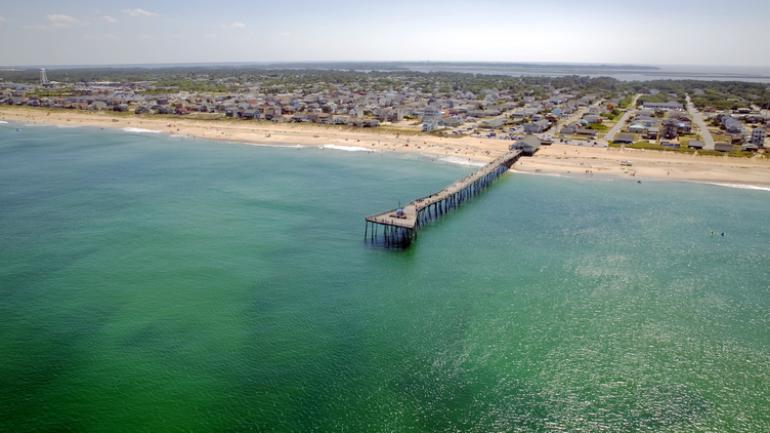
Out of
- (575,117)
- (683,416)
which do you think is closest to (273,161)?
(683,416)

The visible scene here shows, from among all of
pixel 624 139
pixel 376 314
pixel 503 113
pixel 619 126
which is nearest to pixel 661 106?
pixel 619 126

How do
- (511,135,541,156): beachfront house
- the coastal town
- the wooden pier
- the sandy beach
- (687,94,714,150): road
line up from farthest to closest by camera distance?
the coastal town, (687,94,714,150): road, (511,135,541,156): beachfront house, the sandy beach, the wooden pier

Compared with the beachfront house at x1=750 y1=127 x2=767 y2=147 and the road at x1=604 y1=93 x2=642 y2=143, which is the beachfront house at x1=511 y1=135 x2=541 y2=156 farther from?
the beachfront house at x1=750 y1=127 x2=767 y2=147

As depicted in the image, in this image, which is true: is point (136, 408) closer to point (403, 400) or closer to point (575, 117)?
point (403, 400)

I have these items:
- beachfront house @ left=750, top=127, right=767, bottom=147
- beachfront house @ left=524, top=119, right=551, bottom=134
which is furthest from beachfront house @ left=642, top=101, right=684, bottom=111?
beachfront house @ left=750, top=127, right=767, bottom=147

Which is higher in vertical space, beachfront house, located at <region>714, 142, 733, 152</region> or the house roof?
the house roof

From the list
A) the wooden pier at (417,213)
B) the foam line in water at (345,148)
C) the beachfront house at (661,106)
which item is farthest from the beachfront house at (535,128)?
the beachfront house at (661,106)

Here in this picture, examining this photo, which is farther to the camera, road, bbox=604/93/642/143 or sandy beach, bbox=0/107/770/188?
road, bbox=604/93/642/143
